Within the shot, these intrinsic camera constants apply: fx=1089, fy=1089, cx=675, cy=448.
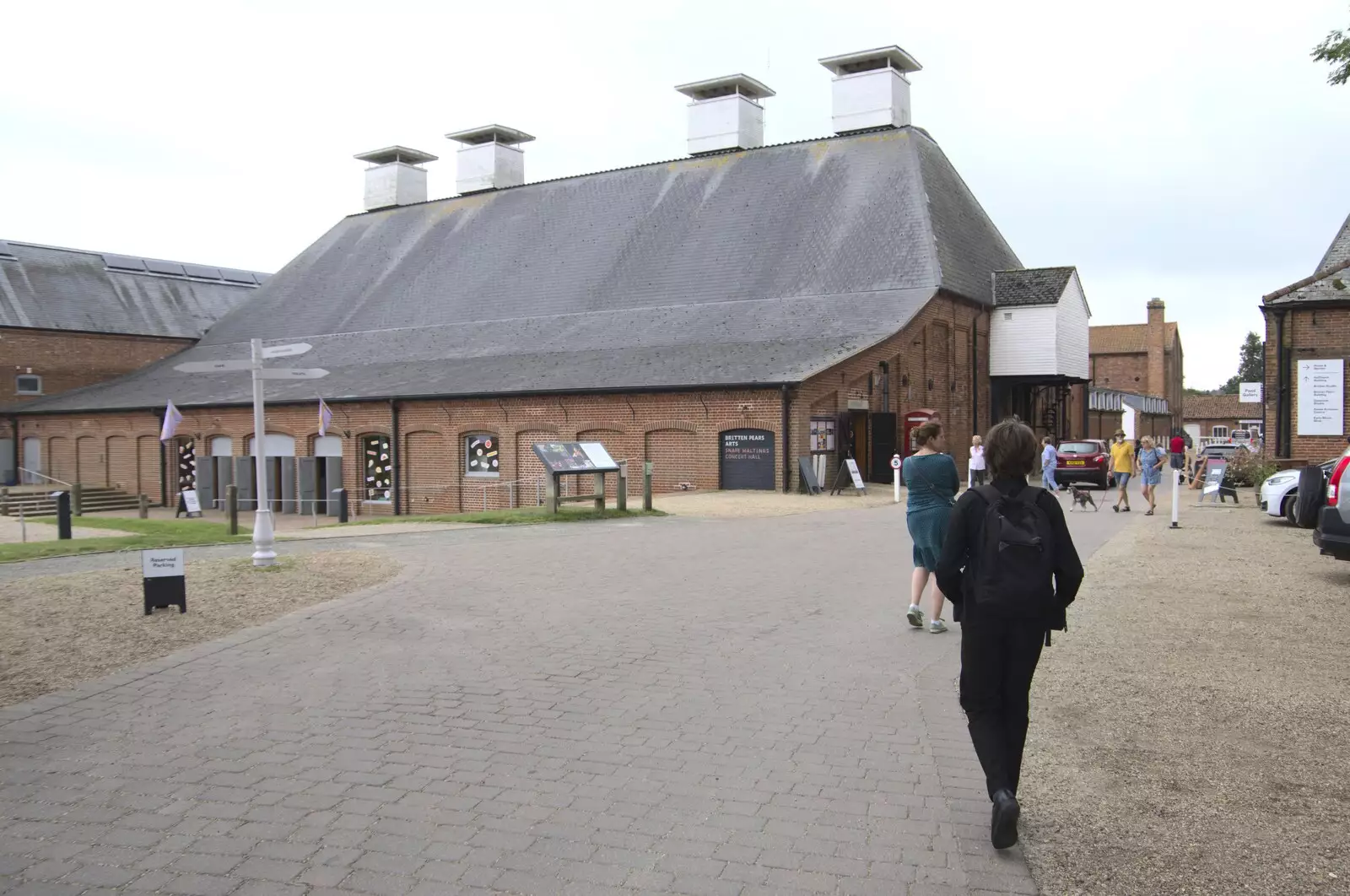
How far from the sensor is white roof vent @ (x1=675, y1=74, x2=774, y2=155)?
137 ft

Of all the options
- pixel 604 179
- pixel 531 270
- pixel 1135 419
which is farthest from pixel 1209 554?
pixel 1135 419

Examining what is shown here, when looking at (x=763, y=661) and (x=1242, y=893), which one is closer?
(x=1242, y=893)

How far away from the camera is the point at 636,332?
3384 centimetres

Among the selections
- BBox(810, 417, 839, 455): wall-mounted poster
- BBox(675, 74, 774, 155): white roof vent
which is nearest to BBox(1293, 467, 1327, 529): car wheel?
BBox(810, 417, 839, 455): wall-mounted poster

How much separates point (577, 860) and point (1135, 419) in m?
60.7

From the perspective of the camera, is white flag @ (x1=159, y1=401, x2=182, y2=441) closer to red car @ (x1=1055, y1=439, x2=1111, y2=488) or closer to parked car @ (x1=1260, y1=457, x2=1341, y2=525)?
red car @ (x1=1055, y1=439, x2=1111, y2=488)

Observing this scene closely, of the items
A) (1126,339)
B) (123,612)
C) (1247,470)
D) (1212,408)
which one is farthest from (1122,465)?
(1212,408)

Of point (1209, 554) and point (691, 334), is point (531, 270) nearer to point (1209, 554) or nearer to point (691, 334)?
point (691, 334)

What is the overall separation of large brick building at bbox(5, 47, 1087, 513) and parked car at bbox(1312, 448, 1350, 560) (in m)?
15.6

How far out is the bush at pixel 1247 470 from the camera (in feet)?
79.8

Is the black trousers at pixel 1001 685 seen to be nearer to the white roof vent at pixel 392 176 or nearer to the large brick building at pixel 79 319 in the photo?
the large brick building at pixel 79 319

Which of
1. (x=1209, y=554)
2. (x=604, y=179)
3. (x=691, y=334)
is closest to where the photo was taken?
(x=1209, y=554)

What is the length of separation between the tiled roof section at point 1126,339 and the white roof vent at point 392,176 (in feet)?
165

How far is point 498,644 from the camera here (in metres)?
8.52
